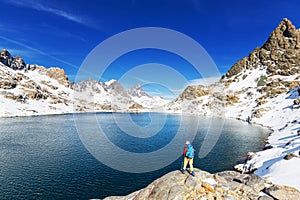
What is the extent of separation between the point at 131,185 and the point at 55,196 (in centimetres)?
1538

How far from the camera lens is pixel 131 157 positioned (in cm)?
6669

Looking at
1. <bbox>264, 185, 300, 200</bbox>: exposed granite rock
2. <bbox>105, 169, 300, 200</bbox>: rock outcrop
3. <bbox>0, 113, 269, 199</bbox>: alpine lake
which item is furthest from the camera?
<bbox>0, 113, 269, 199</bbox>: alpine lake

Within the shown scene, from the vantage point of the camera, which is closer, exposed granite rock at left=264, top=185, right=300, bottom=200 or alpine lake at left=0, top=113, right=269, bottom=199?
exposed granite rock at left=264, top=185, right=300, bottom=200

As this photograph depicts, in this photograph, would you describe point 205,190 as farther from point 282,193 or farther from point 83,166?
point 83,166

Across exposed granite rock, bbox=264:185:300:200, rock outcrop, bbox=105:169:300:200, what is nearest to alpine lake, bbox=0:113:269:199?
rock outcrop, bbox=105:169:300:200

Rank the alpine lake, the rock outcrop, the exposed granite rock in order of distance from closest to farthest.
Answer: the rock outcrop, the exposed granite rock, the alpine lake

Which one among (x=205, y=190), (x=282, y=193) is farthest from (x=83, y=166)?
(x=282, y=193)

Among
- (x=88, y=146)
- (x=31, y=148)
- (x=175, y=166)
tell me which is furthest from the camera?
(x=88, y=146)

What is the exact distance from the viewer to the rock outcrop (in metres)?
23.1

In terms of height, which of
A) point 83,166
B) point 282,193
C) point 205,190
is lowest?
point 83,166

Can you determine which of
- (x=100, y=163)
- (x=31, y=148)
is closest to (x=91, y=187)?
(x=100, y=163)

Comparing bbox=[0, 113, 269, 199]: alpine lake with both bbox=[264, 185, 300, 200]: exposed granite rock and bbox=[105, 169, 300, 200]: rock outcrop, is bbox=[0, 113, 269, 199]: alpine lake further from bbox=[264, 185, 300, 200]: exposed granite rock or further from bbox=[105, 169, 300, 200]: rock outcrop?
bbox=[264, 185, 300, 200]: exposed granite rock

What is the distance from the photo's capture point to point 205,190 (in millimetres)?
23578

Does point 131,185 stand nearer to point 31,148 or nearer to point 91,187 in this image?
point 91,187
